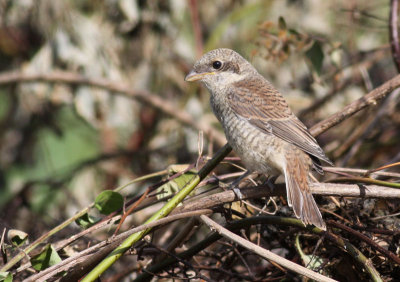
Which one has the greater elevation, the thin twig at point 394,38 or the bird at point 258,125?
the thin twig at point 394,38

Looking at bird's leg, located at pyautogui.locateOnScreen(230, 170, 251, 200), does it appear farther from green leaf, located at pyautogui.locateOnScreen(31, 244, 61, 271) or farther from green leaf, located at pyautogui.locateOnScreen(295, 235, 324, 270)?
green leaf, located at pyautogui.locateOnScreen(31, 244, 61, 271)

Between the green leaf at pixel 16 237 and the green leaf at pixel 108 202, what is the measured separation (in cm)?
32

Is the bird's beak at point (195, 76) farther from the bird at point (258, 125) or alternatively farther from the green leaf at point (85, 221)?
the green leaf at point (85, 221)

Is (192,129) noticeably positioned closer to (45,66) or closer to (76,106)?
(76,106)

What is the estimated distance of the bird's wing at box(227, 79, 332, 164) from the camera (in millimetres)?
2725

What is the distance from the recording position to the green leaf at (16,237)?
85.7 inches

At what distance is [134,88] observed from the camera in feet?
13.8

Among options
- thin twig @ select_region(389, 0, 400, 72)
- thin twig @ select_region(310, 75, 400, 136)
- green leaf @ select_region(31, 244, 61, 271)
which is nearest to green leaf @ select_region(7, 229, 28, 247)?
green leaf @ select_region(31, 244, 61, 271)

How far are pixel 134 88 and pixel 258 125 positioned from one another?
5.03 ft

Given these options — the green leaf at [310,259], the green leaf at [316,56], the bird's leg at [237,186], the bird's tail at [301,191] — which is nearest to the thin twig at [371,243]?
the bird's tail at [301,191]

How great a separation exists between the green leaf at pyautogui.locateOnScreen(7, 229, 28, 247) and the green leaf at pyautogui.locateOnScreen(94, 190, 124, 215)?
0.32 meters

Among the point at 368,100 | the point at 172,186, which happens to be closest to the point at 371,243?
the point at 368,100

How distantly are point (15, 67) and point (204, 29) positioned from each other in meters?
1.63

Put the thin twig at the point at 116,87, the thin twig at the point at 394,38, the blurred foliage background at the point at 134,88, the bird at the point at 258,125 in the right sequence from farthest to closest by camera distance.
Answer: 1. the blurred foliage background at the point at 134,88
2. the thin twig at the point at 116,87
3. the thin twig at the point at 394,38
4. the bird at the point at 258,125
